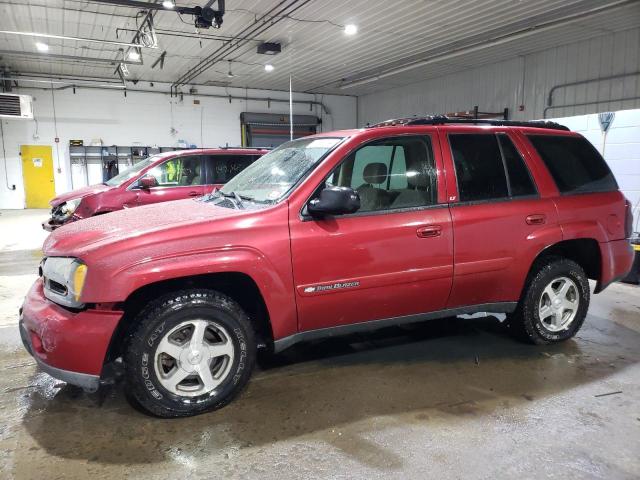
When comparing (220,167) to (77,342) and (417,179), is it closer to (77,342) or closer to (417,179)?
(417,179)

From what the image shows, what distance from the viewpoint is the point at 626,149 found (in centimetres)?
677

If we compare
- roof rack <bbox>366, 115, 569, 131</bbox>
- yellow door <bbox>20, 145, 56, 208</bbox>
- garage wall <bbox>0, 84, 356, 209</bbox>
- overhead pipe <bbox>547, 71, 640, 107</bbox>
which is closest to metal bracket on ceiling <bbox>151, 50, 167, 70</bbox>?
garage wall <bbox>0, 84, 356, 209</bbox>

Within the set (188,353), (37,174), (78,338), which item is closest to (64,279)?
(78,338)

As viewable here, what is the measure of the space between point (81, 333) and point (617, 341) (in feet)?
13.1

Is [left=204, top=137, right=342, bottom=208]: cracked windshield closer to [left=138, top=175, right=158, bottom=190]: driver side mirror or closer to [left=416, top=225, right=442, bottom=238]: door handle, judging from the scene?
[left=416, top=225, right=442, bottom=238]: door handle

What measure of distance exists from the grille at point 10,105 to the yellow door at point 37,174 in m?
2.43

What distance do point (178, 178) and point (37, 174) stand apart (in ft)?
39.2

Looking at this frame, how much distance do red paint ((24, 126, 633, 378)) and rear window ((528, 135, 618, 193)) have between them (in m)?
→ 0.09

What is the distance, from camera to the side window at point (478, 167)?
10.6 feet

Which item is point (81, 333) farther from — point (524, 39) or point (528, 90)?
point (528, 90)

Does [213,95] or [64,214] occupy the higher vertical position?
[213,95]

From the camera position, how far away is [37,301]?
2656 mm

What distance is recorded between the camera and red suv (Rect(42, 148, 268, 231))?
6738mm

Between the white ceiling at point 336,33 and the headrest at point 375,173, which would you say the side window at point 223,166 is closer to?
the white ceiling at point 336,33
